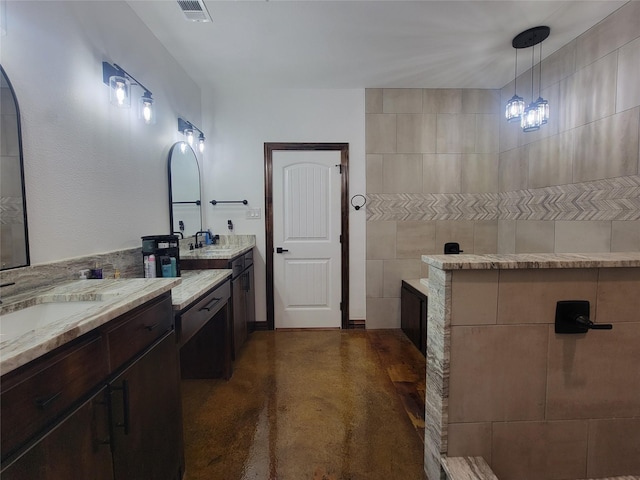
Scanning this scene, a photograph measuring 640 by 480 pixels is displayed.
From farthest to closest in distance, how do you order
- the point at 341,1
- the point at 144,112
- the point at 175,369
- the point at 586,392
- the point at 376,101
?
1. the point at 376,101
2. the point at 144,112
3. the point at 341,1
4. the point at 175,369
5. the point at 586,392

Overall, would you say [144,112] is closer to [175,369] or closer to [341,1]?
[341,1]

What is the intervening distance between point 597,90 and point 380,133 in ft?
5.65

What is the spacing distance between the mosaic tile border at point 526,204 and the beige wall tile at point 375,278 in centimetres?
52

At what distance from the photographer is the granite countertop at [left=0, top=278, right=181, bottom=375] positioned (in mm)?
663

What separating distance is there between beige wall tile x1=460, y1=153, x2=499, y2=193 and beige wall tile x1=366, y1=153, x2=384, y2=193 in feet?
3.00

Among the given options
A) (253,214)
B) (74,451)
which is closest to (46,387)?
(74,451)

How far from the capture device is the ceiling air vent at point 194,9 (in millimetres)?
1665

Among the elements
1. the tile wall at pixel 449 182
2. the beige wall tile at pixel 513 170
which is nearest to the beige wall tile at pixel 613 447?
the tile wall at pixel 449 182

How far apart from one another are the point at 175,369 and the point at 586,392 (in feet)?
5.69

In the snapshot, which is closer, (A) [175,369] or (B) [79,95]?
(A) [175,369]

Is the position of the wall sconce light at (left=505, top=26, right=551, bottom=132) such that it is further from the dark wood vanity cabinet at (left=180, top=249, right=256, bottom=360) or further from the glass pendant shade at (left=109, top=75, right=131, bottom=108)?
the glass pendant shade at (left=109, top=75, right=131, bottom=108)

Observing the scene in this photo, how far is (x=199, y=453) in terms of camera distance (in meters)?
1.58

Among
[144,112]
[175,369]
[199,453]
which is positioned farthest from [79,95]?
[199,453]

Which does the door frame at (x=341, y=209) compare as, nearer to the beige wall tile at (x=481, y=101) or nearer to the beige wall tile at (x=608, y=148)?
the beige wall tile at (x=481, y=101)
